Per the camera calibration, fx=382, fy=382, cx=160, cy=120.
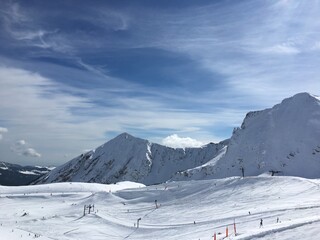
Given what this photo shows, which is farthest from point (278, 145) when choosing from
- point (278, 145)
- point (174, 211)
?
point (174, 211)

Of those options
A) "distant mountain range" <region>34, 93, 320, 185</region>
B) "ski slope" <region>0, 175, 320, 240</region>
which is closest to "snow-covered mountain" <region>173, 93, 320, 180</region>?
"distant mountain range" <region>34, 93, 320, 185</region>

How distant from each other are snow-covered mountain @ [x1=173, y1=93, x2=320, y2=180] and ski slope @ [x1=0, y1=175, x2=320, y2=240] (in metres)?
45.0

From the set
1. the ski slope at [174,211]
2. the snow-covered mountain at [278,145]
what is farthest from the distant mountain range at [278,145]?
the ski slope at [174,211]

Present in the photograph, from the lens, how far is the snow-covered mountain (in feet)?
323

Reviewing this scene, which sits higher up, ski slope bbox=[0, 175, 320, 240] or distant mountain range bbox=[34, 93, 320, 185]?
distant mountain range bbox=[34, 93, 320, 185]

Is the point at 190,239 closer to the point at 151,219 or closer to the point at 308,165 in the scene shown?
the point at 151,219

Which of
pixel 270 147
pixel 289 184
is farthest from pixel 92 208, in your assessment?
pixel 270 147

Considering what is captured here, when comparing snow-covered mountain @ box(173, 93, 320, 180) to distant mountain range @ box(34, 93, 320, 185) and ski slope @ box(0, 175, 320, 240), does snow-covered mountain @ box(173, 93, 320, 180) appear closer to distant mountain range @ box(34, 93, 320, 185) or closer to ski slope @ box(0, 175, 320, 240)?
distant mountain range @ box(34, 93, 320, 185)

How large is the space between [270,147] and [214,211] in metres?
71.2

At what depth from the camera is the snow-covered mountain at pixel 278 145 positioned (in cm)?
9844

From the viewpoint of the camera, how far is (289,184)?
5197 cm

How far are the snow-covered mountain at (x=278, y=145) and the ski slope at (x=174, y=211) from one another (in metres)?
45.0

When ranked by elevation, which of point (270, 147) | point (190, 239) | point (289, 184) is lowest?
point (190, 239)

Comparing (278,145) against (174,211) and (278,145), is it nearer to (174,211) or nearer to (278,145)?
(278,145)
